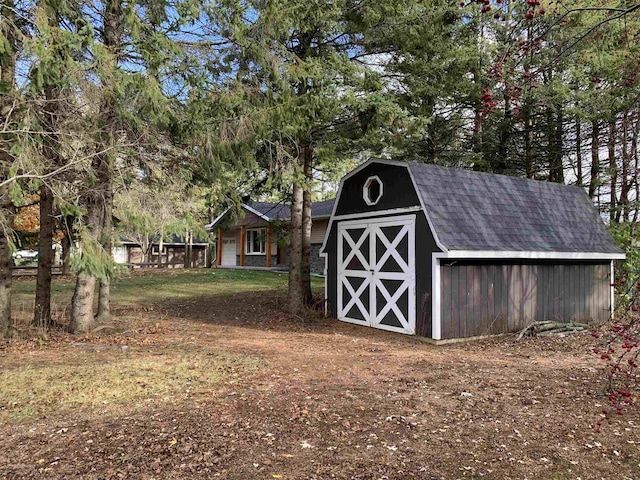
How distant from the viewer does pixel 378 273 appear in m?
9.68

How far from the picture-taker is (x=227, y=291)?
651 inches

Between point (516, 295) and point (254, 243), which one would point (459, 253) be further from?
point (254, 243)

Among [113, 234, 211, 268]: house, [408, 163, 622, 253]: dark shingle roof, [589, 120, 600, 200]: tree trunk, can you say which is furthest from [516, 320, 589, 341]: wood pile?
[113, 234, 211, 268]: house

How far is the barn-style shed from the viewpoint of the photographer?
8.46 metres

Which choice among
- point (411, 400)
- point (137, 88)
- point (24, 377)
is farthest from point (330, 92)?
point (24, 377)

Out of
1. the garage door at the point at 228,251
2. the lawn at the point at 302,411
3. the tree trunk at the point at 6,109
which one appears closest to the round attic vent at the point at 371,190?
the lawn at the point at 302,411

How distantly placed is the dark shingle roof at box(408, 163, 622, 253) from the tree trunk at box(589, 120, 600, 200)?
442 cm

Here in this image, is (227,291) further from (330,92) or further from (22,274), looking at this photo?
(22,274)

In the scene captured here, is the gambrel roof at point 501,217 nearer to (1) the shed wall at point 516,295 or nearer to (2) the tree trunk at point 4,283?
(1) the shed wall at point 516,295

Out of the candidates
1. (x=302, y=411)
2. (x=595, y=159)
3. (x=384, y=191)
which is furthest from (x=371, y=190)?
(x=595, y=159)

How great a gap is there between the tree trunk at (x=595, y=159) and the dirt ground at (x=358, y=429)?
404 inches

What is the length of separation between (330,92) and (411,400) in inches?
244

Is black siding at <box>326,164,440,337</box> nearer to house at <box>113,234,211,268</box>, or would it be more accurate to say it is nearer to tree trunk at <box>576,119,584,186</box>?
tree trunk at <box>576,119,584,186</box>

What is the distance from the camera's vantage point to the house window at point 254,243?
27.1 meters
